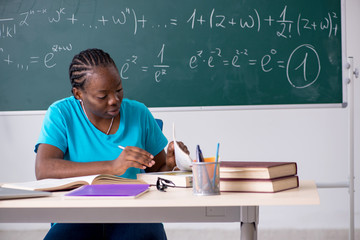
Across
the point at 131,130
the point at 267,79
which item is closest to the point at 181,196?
the point at 131,130

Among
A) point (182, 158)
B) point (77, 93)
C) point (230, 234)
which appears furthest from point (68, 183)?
point (230, 234)

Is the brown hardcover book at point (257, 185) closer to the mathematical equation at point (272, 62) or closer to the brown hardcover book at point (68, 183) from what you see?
the brown hardcover book at point (68, 183)

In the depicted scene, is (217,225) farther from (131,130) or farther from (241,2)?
(131,130)

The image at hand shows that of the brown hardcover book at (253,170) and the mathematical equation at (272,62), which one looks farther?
the mathematical equation at (272,62)

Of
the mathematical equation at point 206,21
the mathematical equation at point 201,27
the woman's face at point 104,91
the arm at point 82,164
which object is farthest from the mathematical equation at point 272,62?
the arm at point 82,164

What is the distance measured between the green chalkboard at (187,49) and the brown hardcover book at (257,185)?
74.4 inches

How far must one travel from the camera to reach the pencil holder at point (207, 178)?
112cm

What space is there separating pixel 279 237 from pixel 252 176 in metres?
2.31

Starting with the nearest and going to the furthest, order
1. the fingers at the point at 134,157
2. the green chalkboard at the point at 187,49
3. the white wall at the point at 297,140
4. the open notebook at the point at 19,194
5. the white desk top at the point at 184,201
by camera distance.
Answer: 1. the white desk top at the point at 184,201
2. the open notebook at the point at 19,194
3. the fingers at the point at 134,157
4. the green chalkboard at the point at 187,49
5. the white wall at the point at 297,140

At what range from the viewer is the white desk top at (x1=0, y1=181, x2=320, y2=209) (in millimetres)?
1036

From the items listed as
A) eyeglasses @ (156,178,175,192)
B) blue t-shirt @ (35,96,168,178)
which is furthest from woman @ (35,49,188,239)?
eyeglasses @ (156,178,175,192)

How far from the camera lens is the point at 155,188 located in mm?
1329

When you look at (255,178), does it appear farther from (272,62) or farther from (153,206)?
(272,62)

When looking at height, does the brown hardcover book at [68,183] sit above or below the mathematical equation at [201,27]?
below
